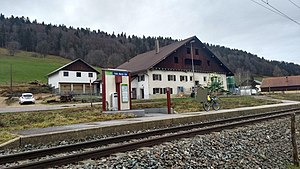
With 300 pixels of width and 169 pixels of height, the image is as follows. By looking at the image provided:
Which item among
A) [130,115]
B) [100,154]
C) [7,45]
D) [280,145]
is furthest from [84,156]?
[7,45]

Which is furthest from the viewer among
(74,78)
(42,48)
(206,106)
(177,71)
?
(42,48)

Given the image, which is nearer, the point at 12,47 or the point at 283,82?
the point at 283,82

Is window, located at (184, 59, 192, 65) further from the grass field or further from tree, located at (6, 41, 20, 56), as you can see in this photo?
tree, located at (6, 41, 20, 56)

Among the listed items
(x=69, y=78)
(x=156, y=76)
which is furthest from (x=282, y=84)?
(x=69, y=78)

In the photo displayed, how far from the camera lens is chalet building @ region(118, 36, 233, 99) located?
43312 mm

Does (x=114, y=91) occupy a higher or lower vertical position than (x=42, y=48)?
lower

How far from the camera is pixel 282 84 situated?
87.1 metres

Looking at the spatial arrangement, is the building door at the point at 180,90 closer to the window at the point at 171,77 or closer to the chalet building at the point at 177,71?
the chalet building at the point at 177,71

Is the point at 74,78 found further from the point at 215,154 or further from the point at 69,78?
the point at 215,154

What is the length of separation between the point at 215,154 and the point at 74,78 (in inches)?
2112

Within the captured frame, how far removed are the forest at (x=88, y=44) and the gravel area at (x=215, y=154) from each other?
9108 centimetres

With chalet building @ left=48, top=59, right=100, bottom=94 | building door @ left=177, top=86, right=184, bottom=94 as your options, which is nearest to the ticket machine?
building door @ left=177, top=86, right=184, bottom=94

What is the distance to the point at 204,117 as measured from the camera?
16.3m

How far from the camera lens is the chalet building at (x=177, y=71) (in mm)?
43312
